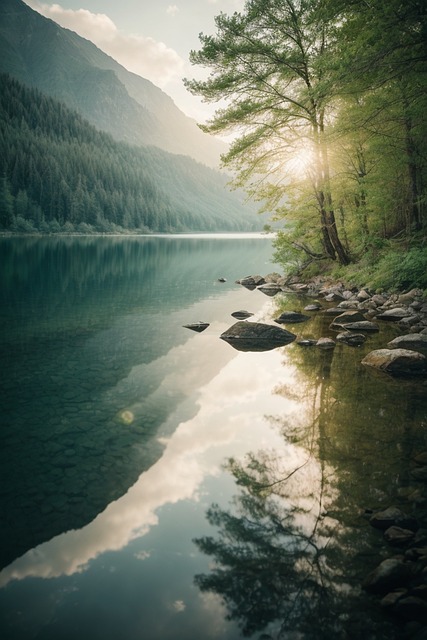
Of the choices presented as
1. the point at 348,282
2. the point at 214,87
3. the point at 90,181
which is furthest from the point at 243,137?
the point at 90,181

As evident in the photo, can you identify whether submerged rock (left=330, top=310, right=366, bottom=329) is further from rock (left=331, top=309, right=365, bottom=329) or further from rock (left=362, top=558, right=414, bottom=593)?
rock (left=362, top=558, right=414, bottom=593)

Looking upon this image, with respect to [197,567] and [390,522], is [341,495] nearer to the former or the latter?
[390,522]

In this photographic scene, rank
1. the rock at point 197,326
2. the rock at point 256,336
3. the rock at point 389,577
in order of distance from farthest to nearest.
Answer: the rock at point 197,326 → the rock at point 256,336 → the rock at point 389,577

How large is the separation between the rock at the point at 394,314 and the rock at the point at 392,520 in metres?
11.8

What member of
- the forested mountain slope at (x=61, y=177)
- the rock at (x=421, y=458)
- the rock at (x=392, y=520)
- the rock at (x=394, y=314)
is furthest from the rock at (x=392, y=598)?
the forested mountain slope at (x=61, y=177)

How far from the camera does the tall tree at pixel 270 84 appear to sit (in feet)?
54.8

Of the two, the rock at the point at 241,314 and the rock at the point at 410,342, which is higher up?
the rock at the point at 410,342

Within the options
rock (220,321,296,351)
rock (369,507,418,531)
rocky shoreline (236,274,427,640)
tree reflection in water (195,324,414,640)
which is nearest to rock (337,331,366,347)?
rocky shoreline (236,274,427,640)

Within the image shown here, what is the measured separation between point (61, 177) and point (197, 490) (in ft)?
455

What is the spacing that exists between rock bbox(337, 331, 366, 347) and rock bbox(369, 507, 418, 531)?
794cm

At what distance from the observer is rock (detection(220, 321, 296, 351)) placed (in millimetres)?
12070

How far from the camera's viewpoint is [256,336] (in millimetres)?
12781

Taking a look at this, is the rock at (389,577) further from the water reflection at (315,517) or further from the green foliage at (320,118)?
the green foliage at (320,118)

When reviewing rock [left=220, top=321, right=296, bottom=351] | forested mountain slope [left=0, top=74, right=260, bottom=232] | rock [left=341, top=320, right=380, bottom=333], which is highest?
forested mountain slope [left=0, top=74, right=260, bottom=232]
